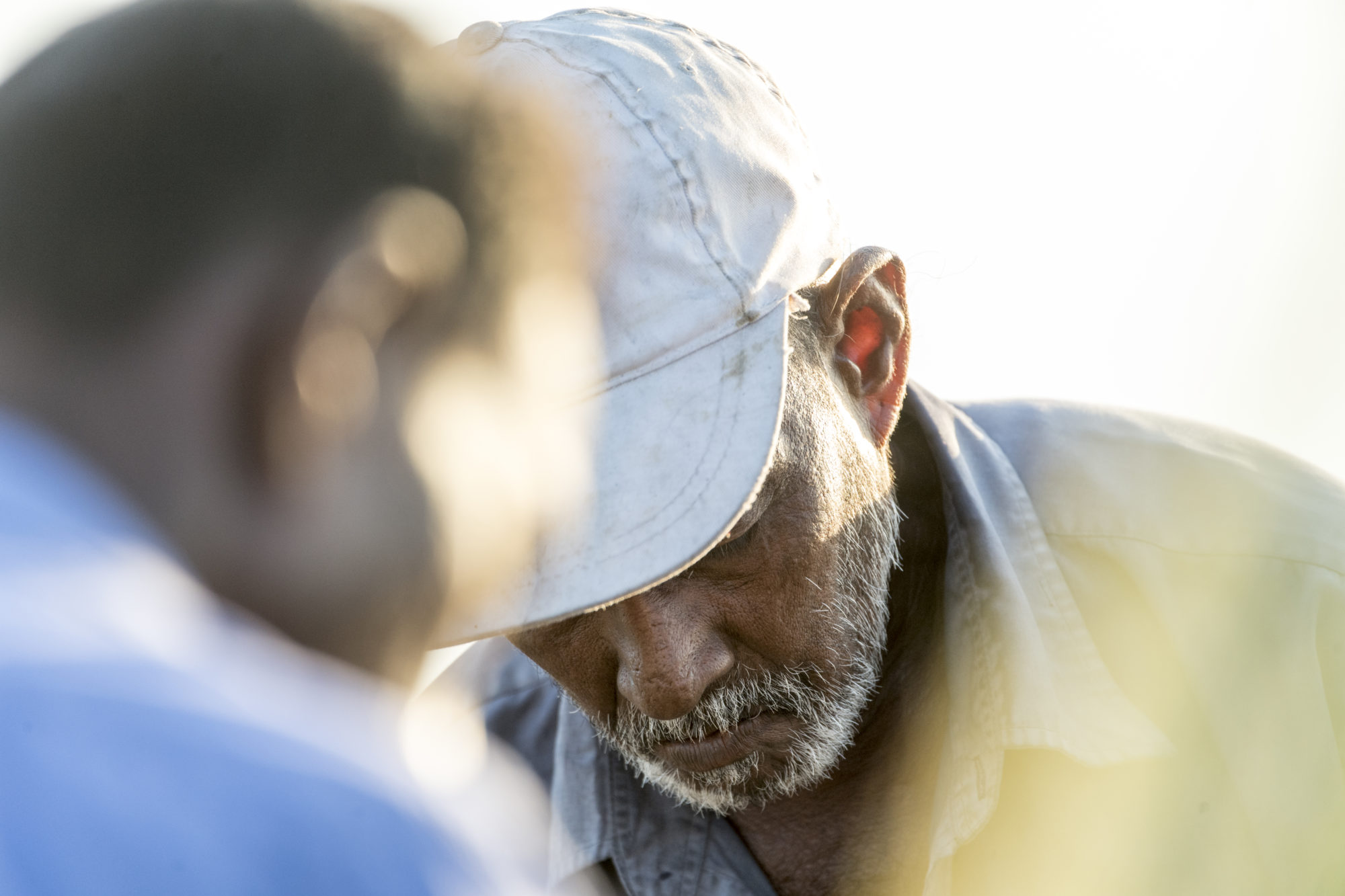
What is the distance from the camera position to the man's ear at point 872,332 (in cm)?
190

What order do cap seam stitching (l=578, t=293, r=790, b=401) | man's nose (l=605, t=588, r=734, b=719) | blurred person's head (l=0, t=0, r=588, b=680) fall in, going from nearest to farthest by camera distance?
blurred person's head (l=0, t=0, r=588, b=680) < cap seam stitching (l=578, t=293, r=790, b=401) < man's nose (l=605, t=588, r=734, b=719)

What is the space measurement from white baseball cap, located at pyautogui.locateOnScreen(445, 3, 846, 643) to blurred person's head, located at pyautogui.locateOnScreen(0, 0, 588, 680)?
0.42 m

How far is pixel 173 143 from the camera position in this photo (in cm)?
77

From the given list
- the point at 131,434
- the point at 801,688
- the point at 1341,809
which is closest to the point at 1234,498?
the point at 1341,809

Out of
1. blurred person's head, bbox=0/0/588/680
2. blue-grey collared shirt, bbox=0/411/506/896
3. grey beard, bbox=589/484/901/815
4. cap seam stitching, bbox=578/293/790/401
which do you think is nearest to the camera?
blue-grey collared shirt, bbox=0/411/506/896

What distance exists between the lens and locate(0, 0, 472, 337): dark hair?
73 cm

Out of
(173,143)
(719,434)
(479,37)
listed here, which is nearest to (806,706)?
(719,434)

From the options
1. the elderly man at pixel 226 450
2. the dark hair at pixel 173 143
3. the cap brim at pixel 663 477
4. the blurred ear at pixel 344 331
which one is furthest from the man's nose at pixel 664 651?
the dark hair at pixel 173 143

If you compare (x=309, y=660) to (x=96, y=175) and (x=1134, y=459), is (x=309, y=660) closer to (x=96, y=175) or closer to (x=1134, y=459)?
(x=96, y=175)

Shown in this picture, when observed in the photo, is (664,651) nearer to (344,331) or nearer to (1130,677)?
(1130,677)

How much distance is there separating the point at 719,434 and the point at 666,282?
241 mm

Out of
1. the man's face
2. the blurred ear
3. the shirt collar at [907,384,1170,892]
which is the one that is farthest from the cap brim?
the shirt collar at [907,384,1170,892]

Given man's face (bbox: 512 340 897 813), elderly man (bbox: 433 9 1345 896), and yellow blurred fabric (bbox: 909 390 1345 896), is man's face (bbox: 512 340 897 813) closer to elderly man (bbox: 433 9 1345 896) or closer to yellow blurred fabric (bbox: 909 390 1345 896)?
elderly man (bbox: 433 9 1345 896)

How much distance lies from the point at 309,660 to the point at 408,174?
0.39m
